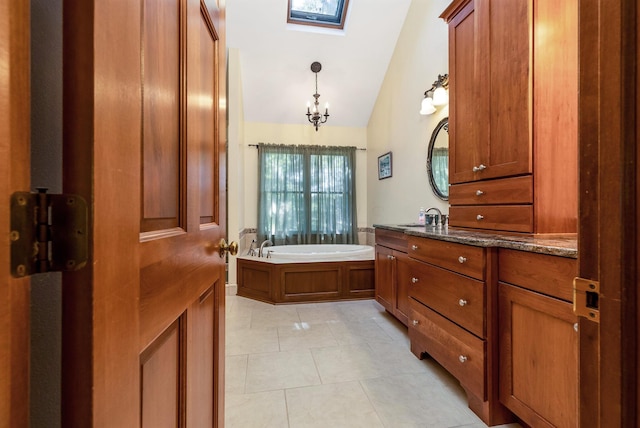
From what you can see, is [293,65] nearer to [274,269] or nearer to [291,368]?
[274,269]

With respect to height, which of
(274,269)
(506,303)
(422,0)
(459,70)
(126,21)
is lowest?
(274,269)

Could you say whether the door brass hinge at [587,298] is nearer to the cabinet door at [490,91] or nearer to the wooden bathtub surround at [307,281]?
the cabinet door at [490,91]

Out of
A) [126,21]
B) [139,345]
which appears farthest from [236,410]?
[126,21]

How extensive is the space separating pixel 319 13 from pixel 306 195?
2406 mm

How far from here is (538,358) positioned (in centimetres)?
114

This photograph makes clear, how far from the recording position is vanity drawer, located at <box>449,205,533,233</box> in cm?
142

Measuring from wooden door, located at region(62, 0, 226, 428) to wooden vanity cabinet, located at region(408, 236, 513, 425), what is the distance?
1.21m

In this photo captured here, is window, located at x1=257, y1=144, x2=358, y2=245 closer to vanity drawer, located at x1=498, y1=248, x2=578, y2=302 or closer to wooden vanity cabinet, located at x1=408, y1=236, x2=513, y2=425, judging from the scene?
wooden vanity cabinet, located at x1=408, y1=236, x2=513, y2=425

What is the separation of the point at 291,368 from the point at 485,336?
1.17 meters

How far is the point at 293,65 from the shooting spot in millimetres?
3791

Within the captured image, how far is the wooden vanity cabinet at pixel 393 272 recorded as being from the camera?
230 cm

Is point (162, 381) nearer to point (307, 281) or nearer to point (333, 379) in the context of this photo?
point (333, 379)

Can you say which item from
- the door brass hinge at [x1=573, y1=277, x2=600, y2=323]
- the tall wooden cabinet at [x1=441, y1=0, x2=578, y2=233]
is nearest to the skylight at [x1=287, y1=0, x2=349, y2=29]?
the tall wooden cabinet at [x1=441, y1=0, x2=578, y2=233]

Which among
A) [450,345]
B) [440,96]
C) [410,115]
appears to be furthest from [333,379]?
[410,115]
